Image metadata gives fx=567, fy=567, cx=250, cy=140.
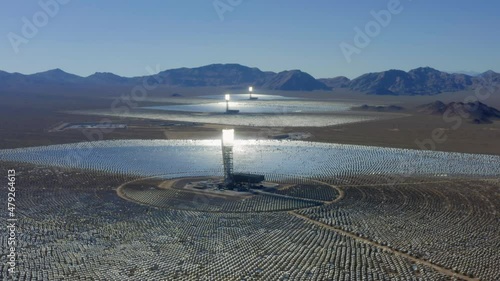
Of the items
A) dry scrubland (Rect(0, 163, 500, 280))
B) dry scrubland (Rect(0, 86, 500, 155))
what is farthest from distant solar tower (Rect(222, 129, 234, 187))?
dry scrubland (Rect(0, 86, 500, 155))

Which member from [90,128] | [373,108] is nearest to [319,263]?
[90,128]

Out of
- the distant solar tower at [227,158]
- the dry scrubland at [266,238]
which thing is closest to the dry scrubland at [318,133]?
the dry scrubland at [266,238]

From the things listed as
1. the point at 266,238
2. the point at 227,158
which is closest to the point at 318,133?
the point at 227,158

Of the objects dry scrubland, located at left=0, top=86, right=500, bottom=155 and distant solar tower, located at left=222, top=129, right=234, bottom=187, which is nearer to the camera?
distant solar tower, located at left=222, top=129, right=234, bottom=187

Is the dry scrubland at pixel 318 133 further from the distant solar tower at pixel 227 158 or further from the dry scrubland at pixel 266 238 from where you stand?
the distant solar tower at pixel 227 158

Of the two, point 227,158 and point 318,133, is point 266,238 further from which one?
point 318,133

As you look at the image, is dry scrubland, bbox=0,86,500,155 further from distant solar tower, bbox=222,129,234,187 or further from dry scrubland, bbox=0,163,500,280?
distant solar tower, bbox=222,129,234,187

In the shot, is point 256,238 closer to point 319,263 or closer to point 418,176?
point 319,263

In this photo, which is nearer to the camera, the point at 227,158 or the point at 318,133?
the point at 227,158
